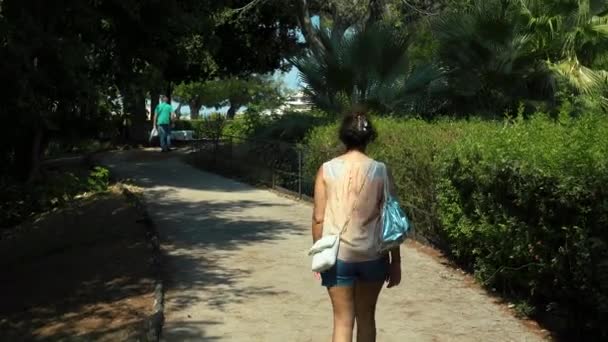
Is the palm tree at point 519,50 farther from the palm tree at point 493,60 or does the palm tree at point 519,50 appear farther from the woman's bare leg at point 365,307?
the woman's bare leg at point 365,307

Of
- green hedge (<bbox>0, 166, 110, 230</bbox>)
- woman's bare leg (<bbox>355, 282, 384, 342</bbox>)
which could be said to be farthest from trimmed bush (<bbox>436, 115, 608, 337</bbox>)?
green hedge (<bbox>0, 166, 110, 230</bbox>)

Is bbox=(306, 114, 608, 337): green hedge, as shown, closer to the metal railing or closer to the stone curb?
the stone curb

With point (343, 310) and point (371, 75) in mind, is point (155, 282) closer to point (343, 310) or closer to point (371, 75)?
point (343, 310)

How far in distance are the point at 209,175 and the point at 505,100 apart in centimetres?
761

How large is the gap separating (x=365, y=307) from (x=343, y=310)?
0.15 meters

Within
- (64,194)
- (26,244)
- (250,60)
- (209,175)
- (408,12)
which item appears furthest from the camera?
(250,60)

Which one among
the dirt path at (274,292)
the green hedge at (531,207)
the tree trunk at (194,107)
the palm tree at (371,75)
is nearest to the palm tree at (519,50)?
the palm tree at (371,75)

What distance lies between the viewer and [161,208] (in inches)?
512

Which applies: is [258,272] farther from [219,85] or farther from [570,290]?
[219,85]

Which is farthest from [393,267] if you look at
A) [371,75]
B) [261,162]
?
[261,162]

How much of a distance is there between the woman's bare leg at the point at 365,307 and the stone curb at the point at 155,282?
2.05 meters

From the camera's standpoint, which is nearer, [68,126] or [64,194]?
[68,126]

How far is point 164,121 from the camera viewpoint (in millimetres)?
22750

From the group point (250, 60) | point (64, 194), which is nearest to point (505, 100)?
point (64, 194)
